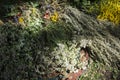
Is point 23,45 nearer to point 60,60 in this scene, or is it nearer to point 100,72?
point 60,60

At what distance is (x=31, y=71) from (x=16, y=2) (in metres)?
1.39

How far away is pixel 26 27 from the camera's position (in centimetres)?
491

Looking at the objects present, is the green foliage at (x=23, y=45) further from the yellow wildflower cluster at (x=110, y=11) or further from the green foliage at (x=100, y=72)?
the yellow wildflower cluster at (x=110, y=11)

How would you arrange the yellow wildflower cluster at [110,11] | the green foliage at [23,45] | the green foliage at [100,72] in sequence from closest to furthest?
the green foliage at [23,45] → the green foliage at [100,72] → the yellow wildflower cluster at [110,11]

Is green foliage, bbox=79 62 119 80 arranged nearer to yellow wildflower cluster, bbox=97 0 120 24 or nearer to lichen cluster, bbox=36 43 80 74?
lichen cluster, bbox=36 43 80 74

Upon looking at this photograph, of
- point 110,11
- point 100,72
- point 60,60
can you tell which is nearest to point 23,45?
point 60,60

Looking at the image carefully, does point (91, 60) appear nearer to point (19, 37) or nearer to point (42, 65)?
point (42, 65)

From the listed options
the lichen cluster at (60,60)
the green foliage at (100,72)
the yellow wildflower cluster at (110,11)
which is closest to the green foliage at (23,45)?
the lichen cluster at (60,60)

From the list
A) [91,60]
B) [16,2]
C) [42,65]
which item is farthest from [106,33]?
[16,2]

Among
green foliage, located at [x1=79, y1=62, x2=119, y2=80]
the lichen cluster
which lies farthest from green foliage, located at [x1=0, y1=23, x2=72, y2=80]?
green foliage, located at [x1=79, y1=62, x2=119, y2=80]

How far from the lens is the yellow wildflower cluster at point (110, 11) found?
17.8ft

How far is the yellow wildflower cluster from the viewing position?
5.43 meters

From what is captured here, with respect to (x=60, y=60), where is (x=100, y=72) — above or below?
below

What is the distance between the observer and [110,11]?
5.46 m
